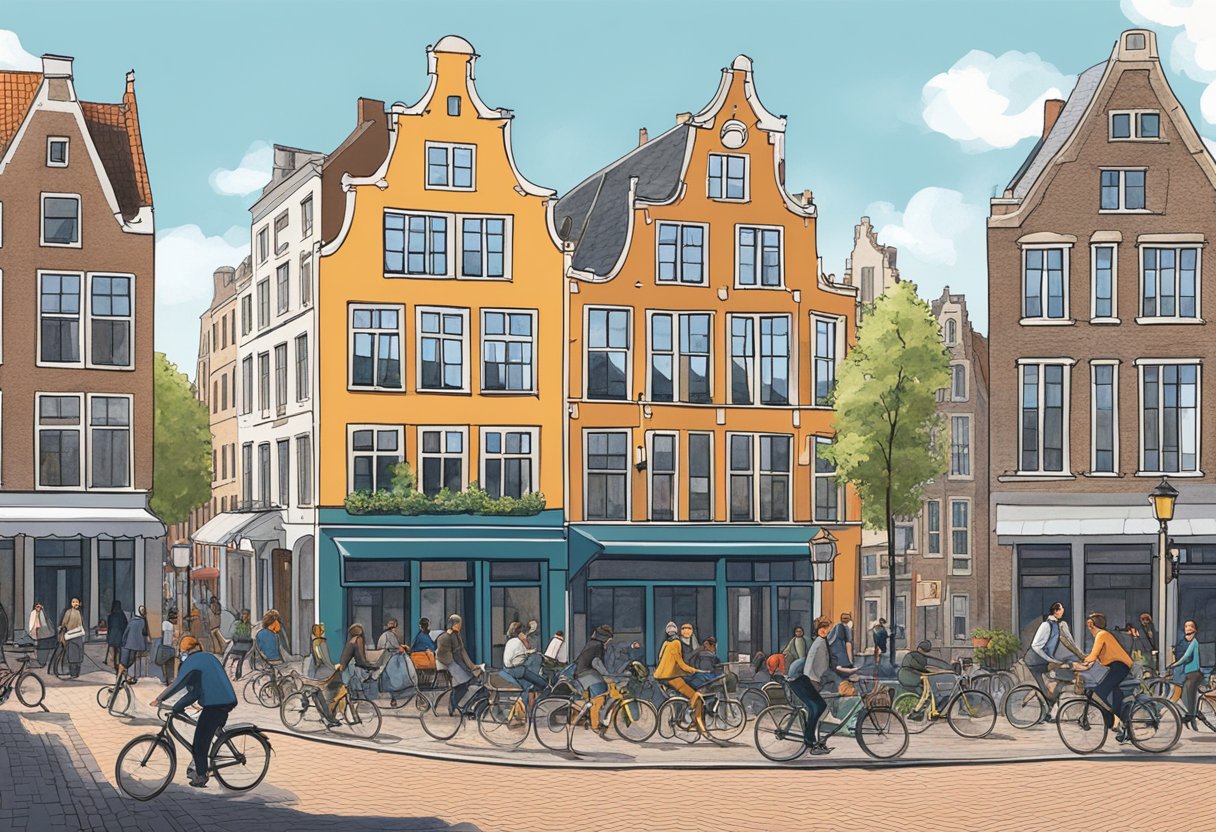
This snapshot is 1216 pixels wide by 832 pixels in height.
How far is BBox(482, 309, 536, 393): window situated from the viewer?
128ft

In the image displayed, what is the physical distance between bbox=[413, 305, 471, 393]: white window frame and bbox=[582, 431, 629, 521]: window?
333 cm

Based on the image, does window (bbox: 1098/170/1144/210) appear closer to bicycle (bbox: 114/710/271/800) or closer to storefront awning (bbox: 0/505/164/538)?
storefront awning (bbox: 0/505/164/538)

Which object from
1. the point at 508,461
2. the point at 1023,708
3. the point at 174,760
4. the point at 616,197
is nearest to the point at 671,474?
the point at 508,461

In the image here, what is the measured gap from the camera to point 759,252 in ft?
133

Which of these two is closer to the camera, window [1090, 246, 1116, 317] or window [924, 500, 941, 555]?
window [1090, 246, 1116, 317]

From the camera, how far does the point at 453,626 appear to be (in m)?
24.2

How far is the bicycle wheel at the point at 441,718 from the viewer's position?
2241 cm

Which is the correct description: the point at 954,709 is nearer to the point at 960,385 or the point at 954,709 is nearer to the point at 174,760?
the point at 174,760

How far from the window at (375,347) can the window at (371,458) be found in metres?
1.02

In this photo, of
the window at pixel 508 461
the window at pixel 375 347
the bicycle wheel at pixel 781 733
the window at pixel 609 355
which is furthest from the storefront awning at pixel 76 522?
the bicycle wheel at pixel 781 733

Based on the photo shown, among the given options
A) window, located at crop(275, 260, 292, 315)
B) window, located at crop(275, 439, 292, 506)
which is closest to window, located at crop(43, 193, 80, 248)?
window, located at crop(275, 260, 292, 315)

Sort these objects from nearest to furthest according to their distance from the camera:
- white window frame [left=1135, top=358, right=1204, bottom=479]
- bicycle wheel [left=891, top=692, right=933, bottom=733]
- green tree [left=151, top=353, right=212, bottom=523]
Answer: bicycle wheel [left=891, top=692, right=933, bottom=733]
white window frame [left=1135, top=358, right=1204, bottom=479]
green tree [left=151, top=353, right=212, bottom=523]

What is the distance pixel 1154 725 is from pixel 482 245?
21608mm

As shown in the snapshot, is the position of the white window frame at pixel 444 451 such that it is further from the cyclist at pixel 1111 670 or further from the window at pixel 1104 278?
the cyclist at pixel 1111 670
